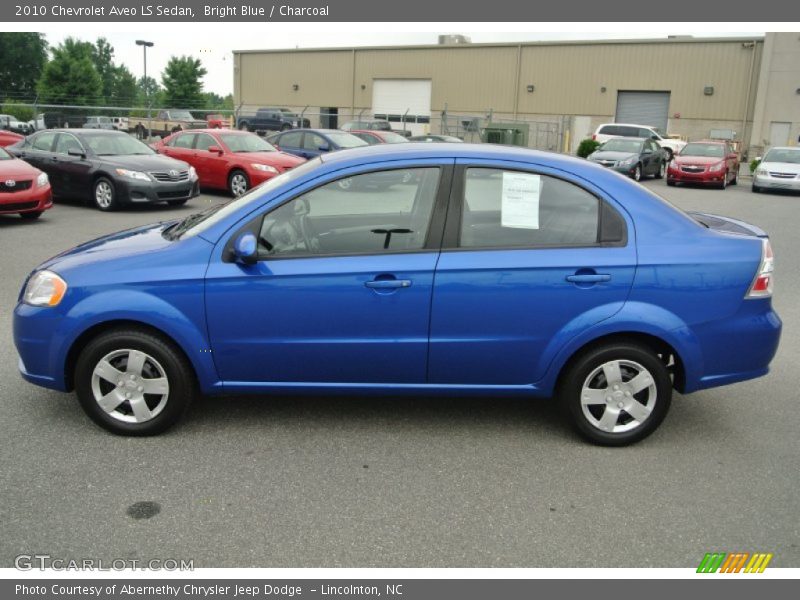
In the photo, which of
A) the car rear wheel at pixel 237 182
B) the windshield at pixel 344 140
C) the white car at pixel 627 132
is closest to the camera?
the car rear wheel at pixel 237 182

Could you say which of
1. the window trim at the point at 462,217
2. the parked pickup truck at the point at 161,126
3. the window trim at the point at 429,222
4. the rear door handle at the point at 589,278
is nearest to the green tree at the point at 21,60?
the parked pickup truck at the point at 161,126

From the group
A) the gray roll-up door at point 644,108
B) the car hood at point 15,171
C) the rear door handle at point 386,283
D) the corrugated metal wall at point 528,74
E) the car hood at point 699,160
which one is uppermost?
the corrugated metal wall at point 528,74

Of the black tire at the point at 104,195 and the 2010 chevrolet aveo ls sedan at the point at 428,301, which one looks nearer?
the 2010 chevrolet aveo ls sedan at the point at 428,301

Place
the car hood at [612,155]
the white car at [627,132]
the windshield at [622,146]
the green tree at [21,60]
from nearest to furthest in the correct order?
the car hood at [612,155]
the windshield at [622,146]
the white car at [627,132]
the green tree at [21,60]

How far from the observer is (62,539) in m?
3.33

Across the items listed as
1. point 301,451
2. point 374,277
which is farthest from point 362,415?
point 374,277

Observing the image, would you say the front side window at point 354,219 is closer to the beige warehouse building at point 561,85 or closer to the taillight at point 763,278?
the taillight at point 763,278

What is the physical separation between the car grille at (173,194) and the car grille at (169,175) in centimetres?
24

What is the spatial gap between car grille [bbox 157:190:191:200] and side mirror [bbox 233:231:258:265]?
1057 centimetres

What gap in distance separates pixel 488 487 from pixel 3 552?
2.24 m

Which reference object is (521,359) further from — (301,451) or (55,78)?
(55,78)

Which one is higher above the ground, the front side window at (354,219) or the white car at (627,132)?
the white car at (627,132)

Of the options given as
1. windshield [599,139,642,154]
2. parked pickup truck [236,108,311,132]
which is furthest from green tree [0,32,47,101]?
Result: windshield [599,139,642,154]

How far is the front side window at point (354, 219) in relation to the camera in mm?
4293
